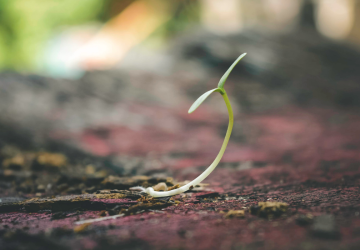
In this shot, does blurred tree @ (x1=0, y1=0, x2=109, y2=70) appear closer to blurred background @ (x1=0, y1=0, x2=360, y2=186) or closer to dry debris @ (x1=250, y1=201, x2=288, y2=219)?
blurred background @ (x1=0, y1=0, x2=360, y2=186)

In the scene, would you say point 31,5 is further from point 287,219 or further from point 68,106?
point 287,219

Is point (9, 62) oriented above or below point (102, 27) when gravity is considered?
below

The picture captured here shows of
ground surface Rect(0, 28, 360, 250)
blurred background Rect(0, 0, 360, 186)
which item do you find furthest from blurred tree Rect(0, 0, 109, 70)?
ground surface Rect(0, 28, 360, 250)

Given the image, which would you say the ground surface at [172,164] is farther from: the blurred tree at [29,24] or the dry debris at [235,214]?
the blurred tree at [29,24]

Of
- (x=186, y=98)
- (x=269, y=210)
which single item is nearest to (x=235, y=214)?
(x=269, y=210)

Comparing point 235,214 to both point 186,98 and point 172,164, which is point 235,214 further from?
point 186,98

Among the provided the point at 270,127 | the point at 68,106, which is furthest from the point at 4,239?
the point at 270,127
